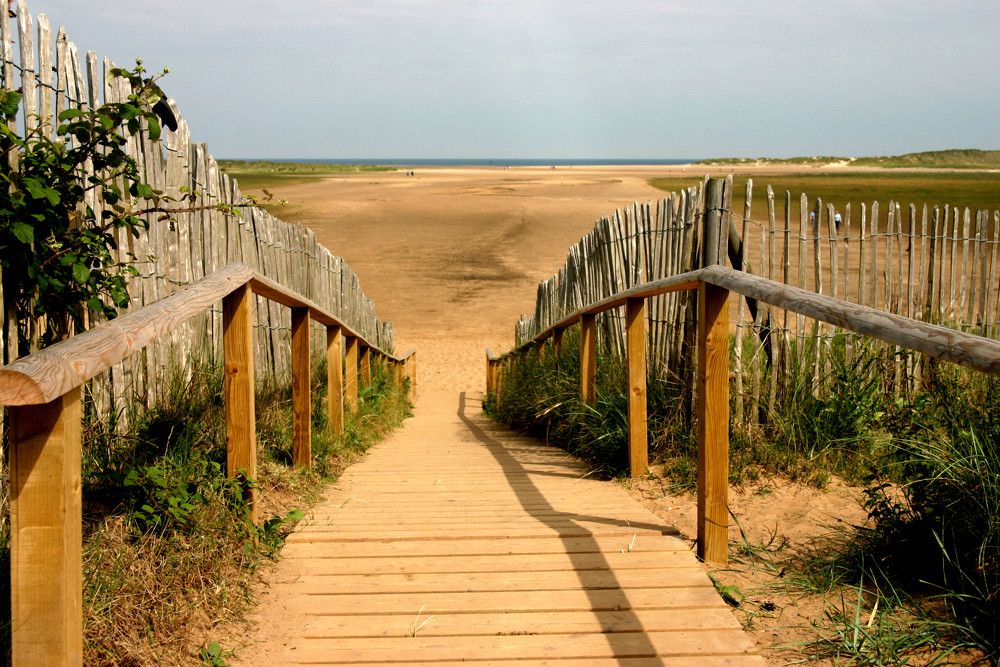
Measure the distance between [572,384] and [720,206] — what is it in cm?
184

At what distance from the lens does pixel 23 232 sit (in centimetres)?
338

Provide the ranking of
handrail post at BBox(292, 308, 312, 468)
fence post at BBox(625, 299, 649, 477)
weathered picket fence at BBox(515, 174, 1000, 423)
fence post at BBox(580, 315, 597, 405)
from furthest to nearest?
fence post at BBox(580, 315, 597, 405) → weathered picket fence at BBox(515, 174, 1000, 423) → fence post at BBox(625, 299, 649, 477) → handrail post at BBox(292, 308, 312, 468)

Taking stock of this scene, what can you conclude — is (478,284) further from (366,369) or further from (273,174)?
(273,174)

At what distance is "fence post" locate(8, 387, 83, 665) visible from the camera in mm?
1889

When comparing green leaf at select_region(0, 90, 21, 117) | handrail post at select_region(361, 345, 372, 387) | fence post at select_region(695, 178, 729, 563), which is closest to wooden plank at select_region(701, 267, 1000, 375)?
fence post at select_region(695, 178, 729, 563)

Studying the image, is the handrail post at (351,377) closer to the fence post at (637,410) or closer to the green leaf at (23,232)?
the fence post at (637,410)

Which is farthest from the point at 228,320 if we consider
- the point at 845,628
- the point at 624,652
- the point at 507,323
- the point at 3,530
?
the point at 507,323

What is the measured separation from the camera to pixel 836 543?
362 cm

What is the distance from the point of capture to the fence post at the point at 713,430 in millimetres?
3535

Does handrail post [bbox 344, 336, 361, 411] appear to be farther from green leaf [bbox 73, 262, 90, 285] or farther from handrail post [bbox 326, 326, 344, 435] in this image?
green leaf [bbox 73, 262, 90, 285]

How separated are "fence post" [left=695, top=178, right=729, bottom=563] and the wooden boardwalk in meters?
0.13

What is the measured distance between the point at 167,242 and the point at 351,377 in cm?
248

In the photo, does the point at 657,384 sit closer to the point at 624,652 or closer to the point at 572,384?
the point at 572,384

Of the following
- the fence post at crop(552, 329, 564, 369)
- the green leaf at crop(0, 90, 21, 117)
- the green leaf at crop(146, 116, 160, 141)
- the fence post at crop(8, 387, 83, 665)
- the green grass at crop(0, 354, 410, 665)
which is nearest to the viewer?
the fence post at crop(8, 387, 83, 665)
